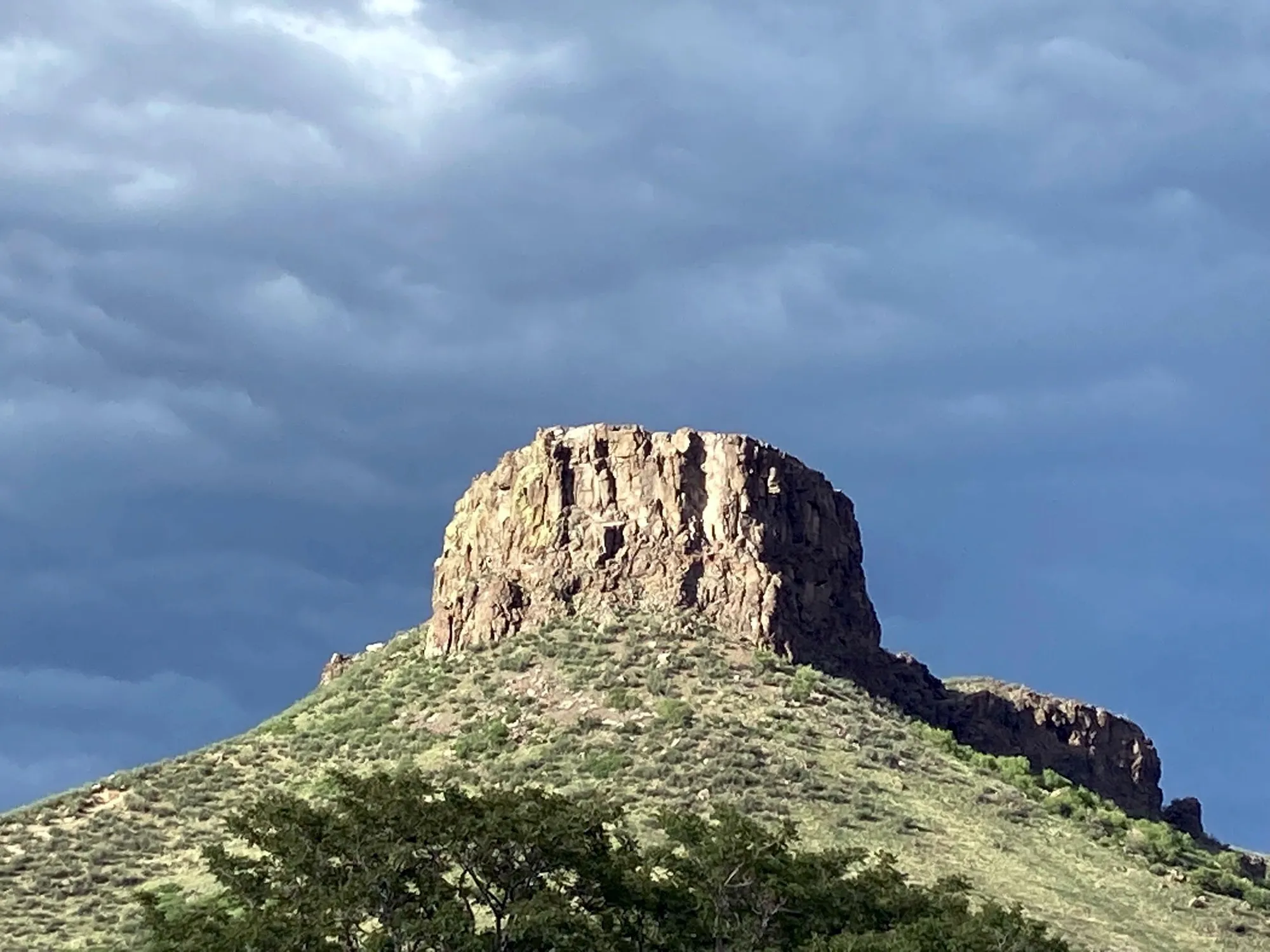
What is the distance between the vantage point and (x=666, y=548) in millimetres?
88875

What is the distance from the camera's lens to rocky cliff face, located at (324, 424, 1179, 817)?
8794 cm

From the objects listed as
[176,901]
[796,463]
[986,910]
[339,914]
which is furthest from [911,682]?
[339,914]

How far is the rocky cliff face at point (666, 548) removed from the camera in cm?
8794

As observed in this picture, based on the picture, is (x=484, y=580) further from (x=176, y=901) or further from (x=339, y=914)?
(x=339, y=914)

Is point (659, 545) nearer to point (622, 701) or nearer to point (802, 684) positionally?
point (802, 684)

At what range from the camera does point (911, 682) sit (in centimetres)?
9575

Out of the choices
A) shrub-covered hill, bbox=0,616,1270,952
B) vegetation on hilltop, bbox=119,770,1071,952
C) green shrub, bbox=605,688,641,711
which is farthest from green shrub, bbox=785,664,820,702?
vegetation on hilltop, bbox=119,770,1071,952

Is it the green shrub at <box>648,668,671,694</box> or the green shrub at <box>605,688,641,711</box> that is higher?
the green shrub at <box>648,668,671,694</box>

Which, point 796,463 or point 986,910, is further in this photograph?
point 796,463

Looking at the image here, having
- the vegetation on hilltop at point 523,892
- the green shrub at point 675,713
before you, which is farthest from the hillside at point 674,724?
the vegetation on hilltop at point 523,892

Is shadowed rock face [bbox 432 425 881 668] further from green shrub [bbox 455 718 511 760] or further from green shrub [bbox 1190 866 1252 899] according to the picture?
green shrub [bbox 1190 866 1252 899]

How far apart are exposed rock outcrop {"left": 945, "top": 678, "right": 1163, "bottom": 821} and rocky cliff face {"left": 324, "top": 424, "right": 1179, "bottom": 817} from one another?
Result: 514cm

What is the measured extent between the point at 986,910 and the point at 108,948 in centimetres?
2636

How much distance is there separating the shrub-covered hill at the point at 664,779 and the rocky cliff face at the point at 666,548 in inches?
71.3
